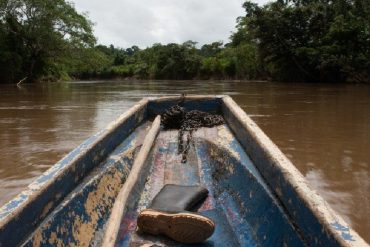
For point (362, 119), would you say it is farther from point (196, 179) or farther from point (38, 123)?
point (38, 123)

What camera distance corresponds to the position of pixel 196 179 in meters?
3.26

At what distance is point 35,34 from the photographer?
93.7 feet

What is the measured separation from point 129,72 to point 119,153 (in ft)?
179

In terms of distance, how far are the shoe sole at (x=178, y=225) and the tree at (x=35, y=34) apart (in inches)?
1074

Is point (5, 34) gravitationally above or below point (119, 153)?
above

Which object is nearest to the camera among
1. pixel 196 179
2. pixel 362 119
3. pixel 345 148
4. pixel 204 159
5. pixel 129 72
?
pixel 196 179

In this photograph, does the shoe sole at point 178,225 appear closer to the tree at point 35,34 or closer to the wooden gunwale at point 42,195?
the wooden gunwale at point 42,195

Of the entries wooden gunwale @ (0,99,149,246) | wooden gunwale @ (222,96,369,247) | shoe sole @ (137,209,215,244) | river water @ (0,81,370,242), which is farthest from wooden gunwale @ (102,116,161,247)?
river water @ (0,81,370,242)

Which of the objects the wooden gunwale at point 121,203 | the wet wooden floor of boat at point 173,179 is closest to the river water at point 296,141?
the wet wooden floor of boat at point 173,179

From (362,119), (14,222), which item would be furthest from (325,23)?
(14,222)

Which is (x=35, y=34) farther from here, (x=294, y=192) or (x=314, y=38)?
(x=294, y=192)

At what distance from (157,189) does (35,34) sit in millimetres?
28464

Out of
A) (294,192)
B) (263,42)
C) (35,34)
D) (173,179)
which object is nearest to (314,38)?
(263,42)

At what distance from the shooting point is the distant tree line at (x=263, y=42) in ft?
70.6
